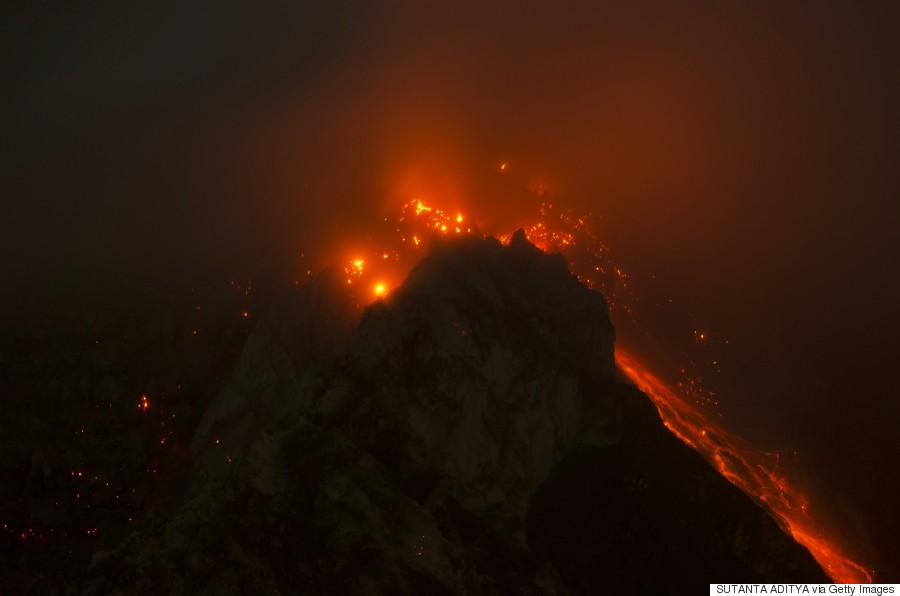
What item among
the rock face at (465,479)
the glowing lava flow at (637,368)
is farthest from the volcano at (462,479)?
the glowing lava flow at (637,368)

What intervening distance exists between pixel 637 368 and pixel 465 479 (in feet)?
90.8

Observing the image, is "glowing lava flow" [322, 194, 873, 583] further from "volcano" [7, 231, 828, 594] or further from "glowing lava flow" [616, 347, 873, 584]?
"volcano" [7, 231, 828, 594]

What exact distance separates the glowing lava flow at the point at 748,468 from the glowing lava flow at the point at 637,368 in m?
0.07

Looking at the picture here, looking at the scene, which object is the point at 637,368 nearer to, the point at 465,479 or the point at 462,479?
the point at 465,479

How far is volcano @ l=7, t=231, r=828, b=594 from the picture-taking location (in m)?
18.0

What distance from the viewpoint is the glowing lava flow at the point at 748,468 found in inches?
1507

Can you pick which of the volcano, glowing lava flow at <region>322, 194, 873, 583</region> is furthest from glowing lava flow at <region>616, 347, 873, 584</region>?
the volcano

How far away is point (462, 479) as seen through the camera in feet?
81.1

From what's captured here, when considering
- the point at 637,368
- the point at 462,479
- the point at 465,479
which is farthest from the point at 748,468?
the point at 462,479

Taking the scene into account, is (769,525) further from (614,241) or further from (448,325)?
(614,241)

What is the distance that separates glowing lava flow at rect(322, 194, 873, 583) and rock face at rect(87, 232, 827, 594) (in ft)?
39.3

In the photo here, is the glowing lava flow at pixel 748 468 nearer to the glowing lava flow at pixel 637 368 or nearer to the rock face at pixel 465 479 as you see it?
the glowing lava flow at pixel 637 368

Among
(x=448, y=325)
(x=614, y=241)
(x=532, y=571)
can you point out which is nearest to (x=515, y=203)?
(x=614, y=241)

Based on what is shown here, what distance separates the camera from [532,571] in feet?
71.4
